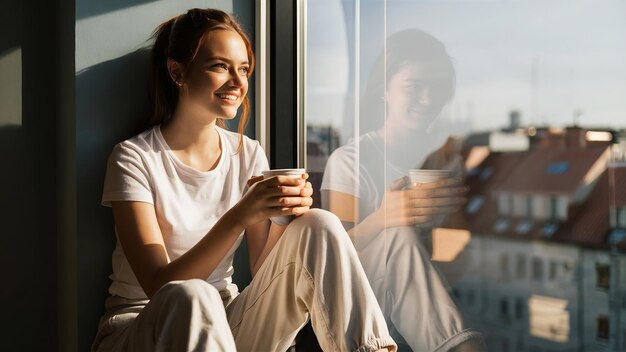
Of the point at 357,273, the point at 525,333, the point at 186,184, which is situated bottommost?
the point at 525,333

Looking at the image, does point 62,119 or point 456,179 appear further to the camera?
point 62,119

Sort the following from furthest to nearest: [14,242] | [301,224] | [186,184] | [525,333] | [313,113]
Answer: [313,113] < [14,242] < [186,184] < [301,224] < [525,333]

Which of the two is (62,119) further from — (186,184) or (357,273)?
(357,273)

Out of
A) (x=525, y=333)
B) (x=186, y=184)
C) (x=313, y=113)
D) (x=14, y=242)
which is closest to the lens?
(x=525, y=333)

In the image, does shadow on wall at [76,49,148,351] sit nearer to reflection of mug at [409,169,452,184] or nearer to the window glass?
the window glass

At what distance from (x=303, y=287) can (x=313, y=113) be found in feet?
2.38

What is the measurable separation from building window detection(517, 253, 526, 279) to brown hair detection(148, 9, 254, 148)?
2.73 feet

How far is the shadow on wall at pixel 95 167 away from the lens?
6.21ft

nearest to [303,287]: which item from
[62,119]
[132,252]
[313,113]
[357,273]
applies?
[357,273]

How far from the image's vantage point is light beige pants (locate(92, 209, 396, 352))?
1233 millimetres

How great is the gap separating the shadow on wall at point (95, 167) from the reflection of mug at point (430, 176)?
0.77 metres

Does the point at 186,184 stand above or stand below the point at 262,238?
above

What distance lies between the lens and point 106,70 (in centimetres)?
193

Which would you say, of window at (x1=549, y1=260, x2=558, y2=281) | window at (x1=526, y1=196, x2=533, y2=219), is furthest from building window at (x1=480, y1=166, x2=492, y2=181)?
window at (x1=549, y1=260, x2=558, y2=281)
